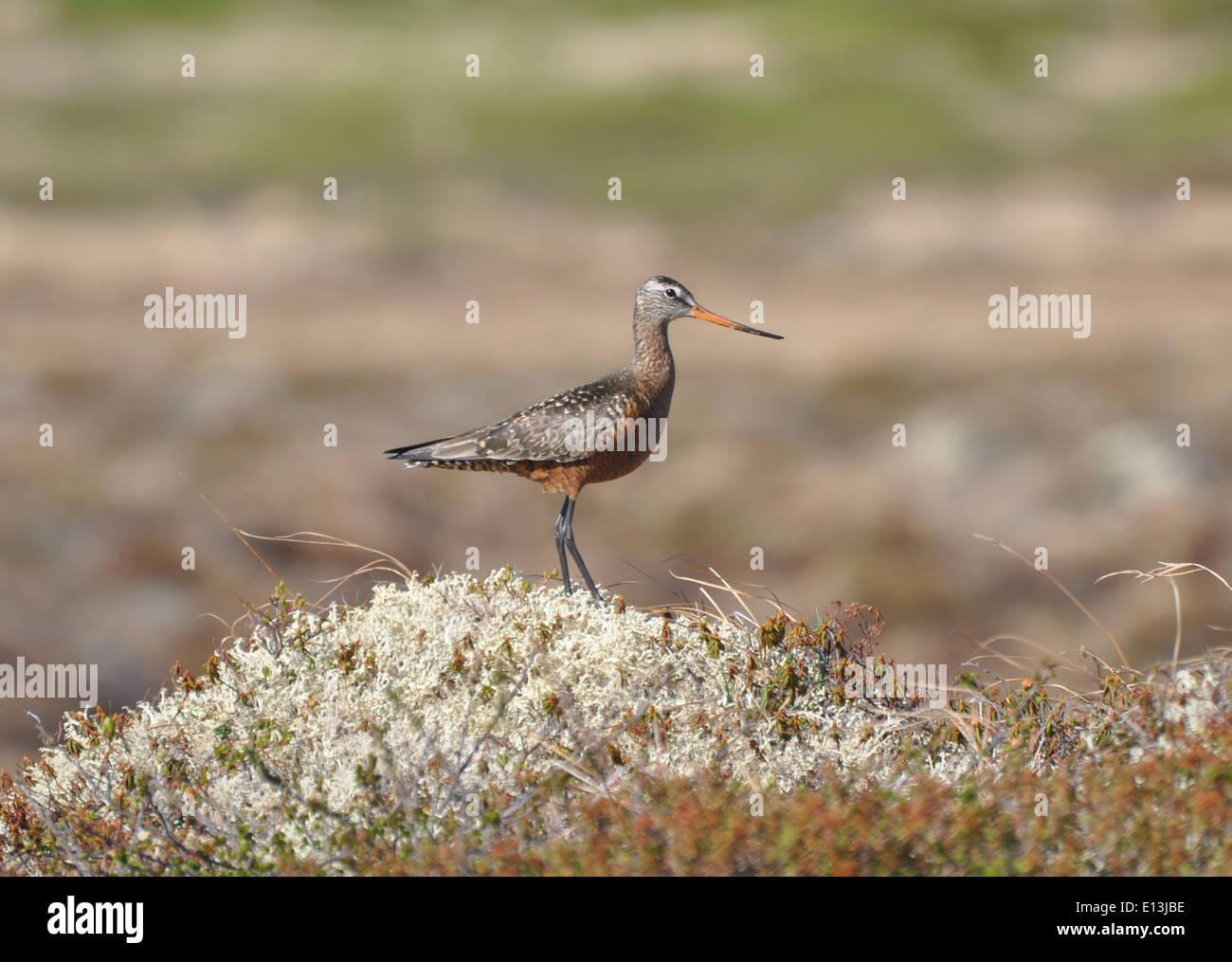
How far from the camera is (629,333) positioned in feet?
118

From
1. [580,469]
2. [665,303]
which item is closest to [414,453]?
[580,469]

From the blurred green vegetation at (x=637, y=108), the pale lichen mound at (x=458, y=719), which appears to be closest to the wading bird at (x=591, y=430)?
the pale lichen mound at (x=458, y=719)

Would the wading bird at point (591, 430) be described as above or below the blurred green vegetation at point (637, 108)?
below

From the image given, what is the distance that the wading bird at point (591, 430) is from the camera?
26.6 feet

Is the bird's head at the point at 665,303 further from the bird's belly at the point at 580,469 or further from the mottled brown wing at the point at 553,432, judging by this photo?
the bird's belly at the point at 580,469

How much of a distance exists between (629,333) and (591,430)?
2816 cm

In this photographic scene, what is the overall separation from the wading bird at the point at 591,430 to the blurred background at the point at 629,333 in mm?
764

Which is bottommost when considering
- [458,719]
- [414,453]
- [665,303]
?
[458,719]

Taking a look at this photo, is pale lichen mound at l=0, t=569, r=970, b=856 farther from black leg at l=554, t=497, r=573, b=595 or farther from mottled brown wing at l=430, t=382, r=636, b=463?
mottled brown wing at l=430, t=382, r=636, b=463

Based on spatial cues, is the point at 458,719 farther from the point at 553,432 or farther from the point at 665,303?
the point at 665,303

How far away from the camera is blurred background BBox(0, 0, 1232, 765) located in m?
23.1

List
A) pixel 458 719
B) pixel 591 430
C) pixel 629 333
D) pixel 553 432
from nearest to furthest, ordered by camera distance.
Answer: pixel 458 719
pixel 591 430
pixel 553 432
pixel 629 333

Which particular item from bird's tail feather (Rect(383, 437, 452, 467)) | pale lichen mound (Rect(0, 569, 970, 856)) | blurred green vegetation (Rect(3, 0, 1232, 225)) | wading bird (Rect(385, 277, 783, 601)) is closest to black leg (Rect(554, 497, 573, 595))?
wading bird (Rect(385, 277, 783, 601))

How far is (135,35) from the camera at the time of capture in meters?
74.2
